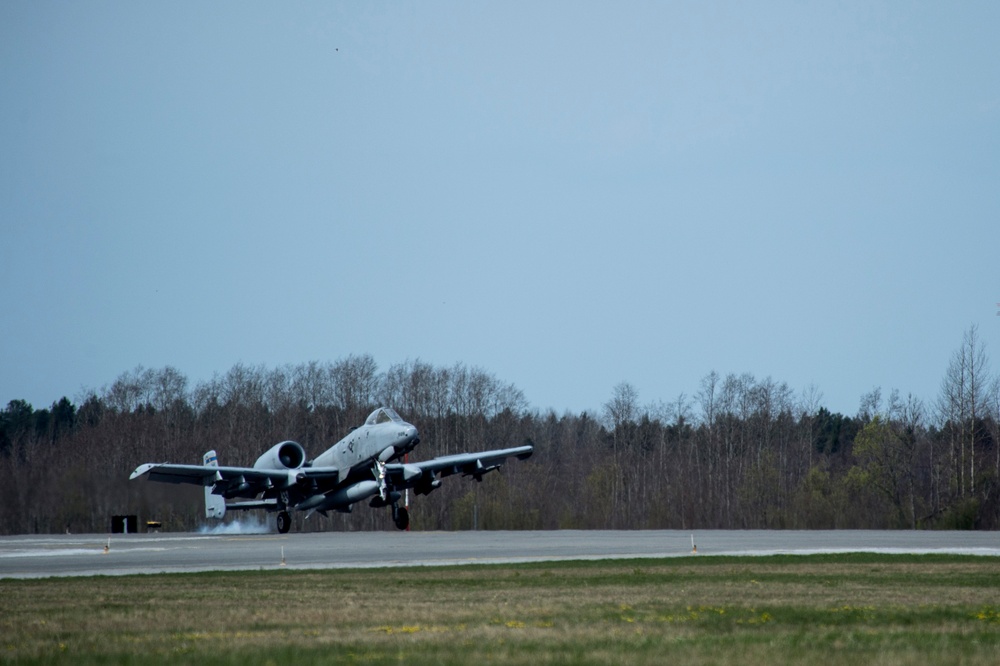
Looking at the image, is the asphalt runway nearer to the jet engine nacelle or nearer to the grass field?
the grass field

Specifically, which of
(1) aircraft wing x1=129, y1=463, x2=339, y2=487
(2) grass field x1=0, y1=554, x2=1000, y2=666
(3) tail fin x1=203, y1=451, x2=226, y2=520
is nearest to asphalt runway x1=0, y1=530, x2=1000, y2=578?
(2) grass field x1=0, y1=554, x2=1000, y2=666

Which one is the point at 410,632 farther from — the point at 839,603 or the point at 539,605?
the point at 839,603

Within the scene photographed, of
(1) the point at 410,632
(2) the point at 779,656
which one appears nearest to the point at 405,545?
(1) the point at 410,632

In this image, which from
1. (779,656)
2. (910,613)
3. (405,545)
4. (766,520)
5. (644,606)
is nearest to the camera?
(779,656)

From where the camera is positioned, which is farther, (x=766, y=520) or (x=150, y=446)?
(x=150, y=446)

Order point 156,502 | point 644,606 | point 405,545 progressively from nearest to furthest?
point 644,606
point 405,545
point 156,502

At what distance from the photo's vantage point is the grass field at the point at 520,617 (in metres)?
9.86

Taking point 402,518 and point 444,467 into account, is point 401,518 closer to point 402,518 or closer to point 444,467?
point 402,518

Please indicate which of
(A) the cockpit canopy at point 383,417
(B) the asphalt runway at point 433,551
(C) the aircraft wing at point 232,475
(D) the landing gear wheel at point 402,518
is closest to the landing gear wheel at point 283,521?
(C) the aircraft wing at point 232,475

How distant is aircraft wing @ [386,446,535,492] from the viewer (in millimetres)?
47034

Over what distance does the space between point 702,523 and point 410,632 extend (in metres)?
54.2

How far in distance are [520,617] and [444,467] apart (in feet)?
119

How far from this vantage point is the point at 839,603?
14.1 m

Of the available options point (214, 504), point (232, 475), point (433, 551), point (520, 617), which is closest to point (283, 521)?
point (214, 504)
